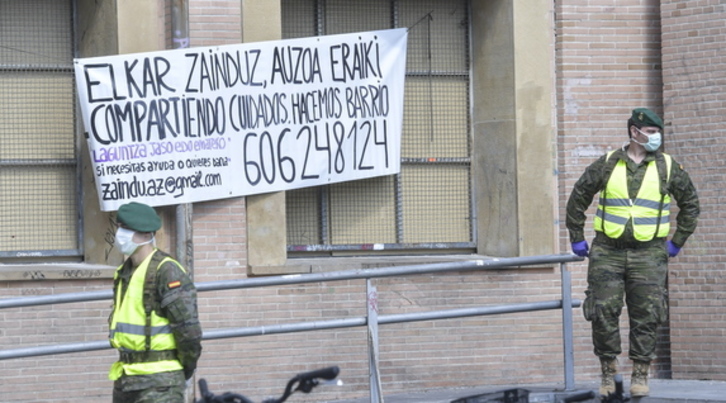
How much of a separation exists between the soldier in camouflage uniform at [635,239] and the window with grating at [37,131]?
4.50 metres

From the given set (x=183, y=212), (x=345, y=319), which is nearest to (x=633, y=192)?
(x=345, y=319)

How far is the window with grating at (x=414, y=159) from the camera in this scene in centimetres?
1048

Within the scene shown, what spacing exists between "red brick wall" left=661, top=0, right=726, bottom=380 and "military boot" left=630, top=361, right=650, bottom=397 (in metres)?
1.85


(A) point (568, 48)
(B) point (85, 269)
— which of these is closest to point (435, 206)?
(A) point (568, 48)

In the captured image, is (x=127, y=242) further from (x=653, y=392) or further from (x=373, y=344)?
(x=653, y=392)

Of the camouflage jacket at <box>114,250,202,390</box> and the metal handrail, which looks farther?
the metal handrail

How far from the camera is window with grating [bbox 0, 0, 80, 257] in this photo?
1003cm

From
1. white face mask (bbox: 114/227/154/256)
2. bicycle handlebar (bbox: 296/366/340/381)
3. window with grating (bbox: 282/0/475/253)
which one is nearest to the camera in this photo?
bicycle handlebar (bbox: 296/366/340/381)

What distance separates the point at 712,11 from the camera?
397 inches

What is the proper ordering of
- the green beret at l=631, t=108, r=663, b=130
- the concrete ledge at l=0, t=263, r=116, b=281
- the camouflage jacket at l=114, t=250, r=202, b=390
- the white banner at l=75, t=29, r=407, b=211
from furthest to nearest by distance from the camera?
the white banner at l=75, t=29, r=407, b=211 < the concrete ledge at l=0, t=263, r=116, b=281 < the green beret at l=631, t=108, r=663, b=130 < the camouflage jacket at l=114, t=250, r=202, b=390

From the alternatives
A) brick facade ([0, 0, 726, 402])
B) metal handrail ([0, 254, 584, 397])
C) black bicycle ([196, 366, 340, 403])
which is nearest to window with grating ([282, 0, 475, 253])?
brick facade ([0, 0, 726, 402])

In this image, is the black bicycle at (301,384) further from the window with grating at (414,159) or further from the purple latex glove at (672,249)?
the window with grating at (414,159)

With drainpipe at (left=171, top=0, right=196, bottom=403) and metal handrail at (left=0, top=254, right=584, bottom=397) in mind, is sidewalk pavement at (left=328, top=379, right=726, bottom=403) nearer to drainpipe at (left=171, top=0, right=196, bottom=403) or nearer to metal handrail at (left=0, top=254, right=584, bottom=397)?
metal handrail at (left=0, top=254, right=584, bottom=397)

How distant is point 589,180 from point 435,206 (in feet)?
8.18
